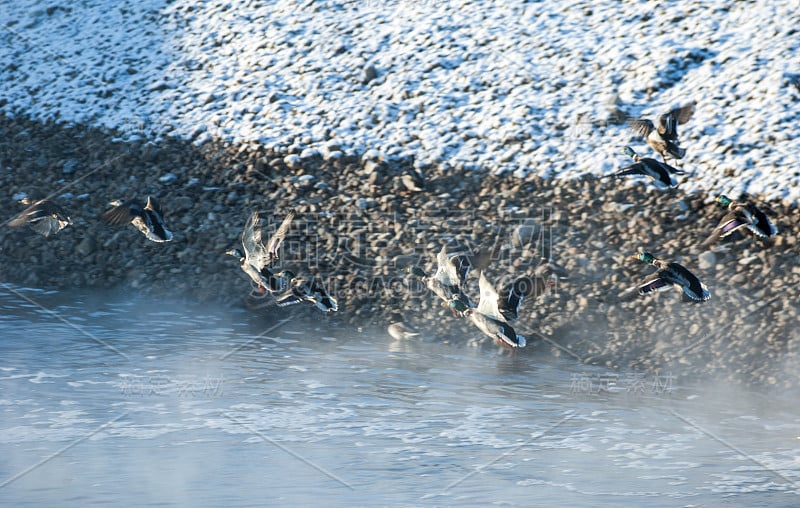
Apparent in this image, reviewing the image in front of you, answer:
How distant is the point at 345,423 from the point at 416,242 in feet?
11.8

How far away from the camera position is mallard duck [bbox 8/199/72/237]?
1048 centimetres

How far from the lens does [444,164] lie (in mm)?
11727

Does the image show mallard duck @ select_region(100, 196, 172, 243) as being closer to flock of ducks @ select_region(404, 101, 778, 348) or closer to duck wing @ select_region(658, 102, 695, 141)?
flock of ducks @ select_region(404, 101, 778, 348)

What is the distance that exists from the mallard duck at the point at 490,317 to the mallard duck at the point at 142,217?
3.43 meters

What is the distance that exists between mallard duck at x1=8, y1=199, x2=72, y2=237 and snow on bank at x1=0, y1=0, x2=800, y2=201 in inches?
91.8

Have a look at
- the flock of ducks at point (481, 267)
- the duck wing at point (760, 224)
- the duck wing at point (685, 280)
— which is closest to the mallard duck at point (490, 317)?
the flock of ducks at point (481, 267)

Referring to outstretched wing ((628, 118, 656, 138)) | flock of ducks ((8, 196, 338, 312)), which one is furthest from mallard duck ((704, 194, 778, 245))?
flock of ducks ((8, 196, 338, 312))

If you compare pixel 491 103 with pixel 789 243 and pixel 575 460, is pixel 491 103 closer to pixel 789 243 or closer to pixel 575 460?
pixel 789 243

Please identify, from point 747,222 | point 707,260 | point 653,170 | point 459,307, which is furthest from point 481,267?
point 747,222

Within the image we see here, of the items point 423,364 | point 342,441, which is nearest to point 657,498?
point 342,441

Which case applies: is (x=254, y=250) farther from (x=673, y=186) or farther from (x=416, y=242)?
(x=673, y=186)

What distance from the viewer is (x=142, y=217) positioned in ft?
33.5

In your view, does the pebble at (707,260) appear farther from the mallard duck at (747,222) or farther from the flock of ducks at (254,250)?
the flock of ducks at (254,250)

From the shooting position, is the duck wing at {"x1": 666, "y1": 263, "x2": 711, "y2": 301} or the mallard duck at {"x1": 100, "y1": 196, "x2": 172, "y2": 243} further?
the mallard duck at {"x1": 100, "y1": 196, "x2": 172, "y2": 243}
